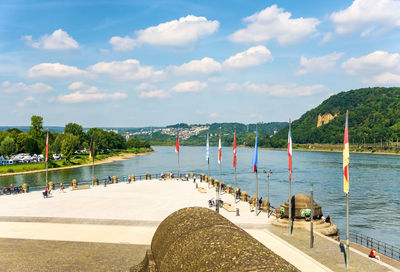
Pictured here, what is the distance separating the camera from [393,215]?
138 feet

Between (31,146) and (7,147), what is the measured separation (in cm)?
755

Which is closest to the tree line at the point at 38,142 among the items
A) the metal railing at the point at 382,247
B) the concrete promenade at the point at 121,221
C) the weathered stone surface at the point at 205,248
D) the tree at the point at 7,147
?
the tree at the point at 7,147

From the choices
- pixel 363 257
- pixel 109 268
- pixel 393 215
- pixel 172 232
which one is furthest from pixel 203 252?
pixel 393 215

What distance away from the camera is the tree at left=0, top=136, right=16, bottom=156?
100m

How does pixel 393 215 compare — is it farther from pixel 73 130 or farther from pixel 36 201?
pixel 73 130

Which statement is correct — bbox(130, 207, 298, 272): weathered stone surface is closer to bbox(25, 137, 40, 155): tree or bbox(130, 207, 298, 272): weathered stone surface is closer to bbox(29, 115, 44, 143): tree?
bbox(25, 137, 40, 155): tree

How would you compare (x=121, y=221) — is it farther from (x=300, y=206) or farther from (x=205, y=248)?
(x=205, y=248)

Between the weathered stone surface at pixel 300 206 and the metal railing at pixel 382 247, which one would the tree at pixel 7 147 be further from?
the metal railing at pixel 382 247

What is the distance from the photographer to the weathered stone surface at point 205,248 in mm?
6441

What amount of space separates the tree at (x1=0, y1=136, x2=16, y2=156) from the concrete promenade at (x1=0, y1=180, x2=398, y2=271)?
231ft

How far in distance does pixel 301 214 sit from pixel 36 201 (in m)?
26.2

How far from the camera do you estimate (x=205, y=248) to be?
7273 mm

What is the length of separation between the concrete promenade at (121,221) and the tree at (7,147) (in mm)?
70423

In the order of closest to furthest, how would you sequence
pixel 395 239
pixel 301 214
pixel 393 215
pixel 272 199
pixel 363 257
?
pixel 363 257 < pixel 301 214 < pixel 395 239 < pixel 393 215 < pixel 272 199
